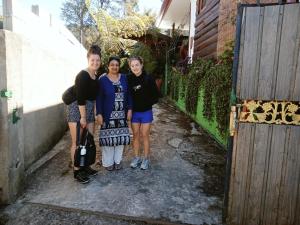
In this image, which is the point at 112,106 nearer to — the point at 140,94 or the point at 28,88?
the point at 140,94

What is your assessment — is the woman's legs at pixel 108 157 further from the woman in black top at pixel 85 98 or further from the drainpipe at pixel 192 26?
the drainpipe at pixel 192 26

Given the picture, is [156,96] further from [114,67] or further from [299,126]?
[299,126]

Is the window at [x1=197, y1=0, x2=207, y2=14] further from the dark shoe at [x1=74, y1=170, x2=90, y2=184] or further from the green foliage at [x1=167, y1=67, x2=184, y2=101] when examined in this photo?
the dark shoe at [x1=74, y1=170, x2=90, y2=184]

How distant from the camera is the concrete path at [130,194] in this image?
9.89 ft

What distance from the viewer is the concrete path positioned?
9.89 feet

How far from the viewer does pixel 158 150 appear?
5.29 m

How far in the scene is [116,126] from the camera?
4.07 meters

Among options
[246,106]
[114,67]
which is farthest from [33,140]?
[246,106]

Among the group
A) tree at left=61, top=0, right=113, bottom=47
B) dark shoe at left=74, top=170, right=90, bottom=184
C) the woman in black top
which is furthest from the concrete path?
tree at left=61, top=0, right=113, bottom=47

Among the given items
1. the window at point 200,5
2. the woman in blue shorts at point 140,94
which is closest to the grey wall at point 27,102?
Result: the woman in blue shorts at point 140,94

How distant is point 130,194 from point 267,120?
1817 millimetres

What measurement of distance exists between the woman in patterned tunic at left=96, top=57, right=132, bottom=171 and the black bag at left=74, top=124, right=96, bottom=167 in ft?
0.88

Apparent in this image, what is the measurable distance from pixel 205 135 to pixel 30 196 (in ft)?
13.2

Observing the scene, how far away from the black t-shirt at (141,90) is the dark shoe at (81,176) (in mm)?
1138
